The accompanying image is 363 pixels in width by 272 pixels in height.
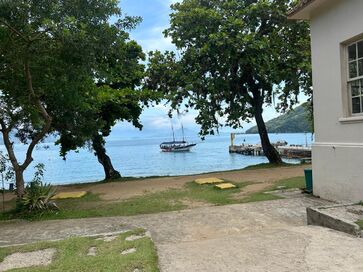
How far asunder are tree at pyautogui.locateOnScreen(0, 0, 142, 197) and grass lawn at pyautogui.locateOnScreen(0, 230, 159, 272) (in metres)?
3.93

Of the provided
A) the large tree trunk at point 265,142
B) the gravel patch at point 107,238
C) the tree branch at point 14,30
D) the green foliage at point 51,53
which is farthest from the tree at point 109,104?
the large tree trunk at point 265,142

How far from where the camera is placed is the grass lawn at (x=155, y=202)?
970cm

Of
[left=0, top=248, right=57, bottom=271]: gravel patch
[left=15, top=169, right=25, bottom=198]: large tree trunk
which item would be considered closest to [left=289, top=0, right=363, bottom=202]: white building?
[left=0, top=248, right=57, bottom=271]: gravel patch

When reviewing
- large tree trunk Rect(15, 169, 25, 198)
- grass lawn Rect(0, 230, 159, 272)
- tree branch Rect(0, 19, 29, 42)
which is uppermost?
tree branch Rect(0, 19, 29, 42)

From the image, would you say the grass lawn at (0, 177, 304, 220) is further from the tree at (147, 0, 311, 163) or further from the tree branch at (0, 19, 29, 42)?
the tree at (147, 0, 311, 163)

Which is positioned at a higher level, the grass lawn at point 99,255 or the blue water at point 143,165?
the grass lawn at point 99,255

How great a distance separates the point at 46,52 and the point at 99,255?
210 inches

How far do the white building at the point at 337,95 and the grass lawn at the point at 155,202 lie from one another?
5.39ft

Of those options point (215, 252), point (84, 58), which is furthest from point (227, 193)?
point (215, 252)

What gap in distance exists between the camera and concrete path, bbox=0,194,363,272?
4680 mm

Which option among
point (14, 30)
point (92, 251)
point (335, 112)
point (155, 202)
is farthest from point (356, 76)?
point (14, 30)

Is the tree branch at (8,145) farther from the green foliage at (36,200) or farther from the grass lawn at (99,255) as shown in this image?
the grass lawn at (99,255)

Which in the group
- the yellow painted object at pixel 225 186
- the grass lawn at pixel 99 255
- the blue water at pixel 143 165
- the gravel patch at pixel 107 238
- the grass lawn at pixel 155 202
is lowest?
the blue water at pixel 143 165

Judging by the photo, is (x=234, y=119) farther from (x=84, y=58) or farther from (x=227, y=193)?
(x=84, y=58)
